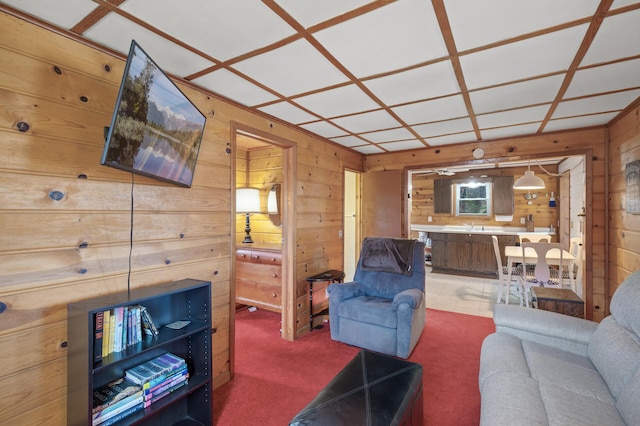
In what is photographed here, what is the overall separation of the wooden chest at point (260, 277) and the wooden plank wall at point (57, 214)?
157cm

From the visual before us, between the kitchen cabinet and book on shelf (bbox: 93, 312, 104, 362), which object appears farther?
the kitchen cabinet

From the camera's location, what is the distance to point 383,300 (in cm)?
305

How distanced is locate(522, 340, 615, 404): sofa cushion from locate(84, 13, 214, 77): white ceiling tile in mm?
2669

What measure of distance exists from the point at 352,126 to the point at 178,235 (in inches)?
82.1

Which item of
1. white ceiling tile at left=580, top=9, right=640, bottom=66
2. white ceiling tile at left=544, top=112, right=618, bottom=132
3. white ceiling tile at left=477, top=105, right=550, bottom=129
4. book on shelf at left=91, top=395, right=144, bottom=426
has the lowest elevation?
book on shelf at left=91, top=395, right=144, bottom=426

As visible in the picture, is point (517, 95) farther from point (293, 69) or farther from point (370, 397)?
point (370, 397)

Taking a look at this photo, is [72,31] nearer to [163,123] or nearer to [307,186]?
[163,123]

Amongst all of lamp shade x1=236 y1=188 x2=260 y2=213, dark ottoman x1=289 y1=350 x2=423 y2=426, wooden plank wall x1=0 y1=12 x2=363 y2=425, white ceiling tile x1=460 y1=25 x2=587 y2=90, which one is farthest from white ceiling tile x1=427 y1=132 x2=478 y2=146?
wooden plank wall x1=0 y1=12 x2=363 y2=425

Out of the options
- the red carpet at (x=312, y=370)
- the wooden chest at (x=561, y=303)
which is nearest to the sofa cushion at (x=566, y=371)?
the red carpet at (x=312, y=370)

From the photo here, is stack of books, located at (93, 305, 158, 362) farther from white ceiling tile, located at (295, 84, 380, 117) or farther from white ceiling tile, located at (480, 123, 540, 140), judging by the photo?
white ceiling tile, located at (480, 123, 540, 140)

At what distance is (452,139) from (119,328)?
3.91m

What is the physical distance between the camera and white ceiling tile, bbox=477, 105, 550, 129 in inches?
109

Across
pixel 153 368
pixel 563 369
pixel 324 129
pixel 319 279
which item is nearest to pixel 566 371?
pixel 563 369

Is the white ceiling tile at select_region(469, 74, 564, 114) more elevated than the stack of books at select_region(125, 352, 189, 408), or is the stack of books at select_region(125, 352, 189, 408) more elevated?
the white ceiling tile at select_region(469, 74, 564, 114)
